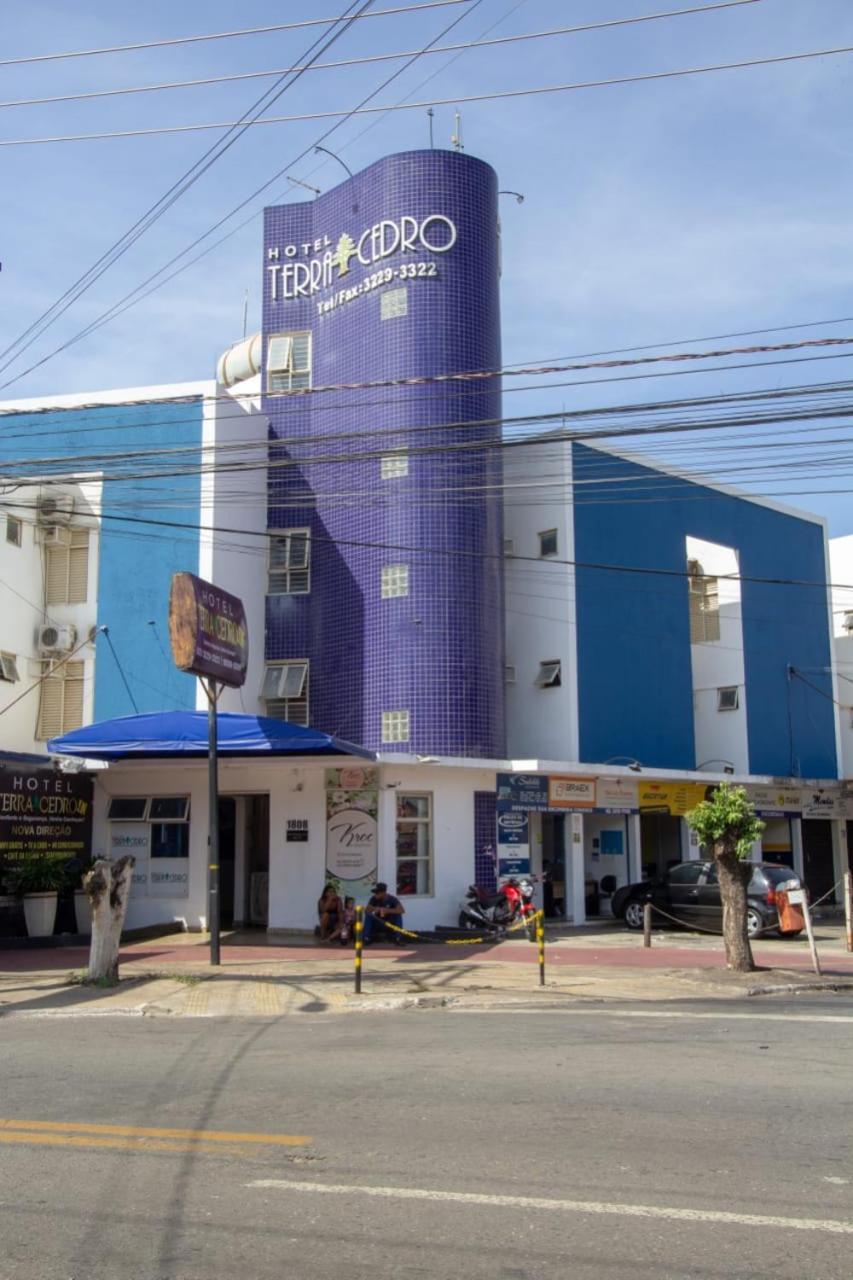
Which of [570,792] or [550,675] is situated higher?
[550,675]

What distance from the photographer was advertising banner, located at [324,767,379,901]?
77.5 feet

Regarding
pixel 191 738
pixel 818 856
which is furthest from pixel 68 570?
pixel 818 856

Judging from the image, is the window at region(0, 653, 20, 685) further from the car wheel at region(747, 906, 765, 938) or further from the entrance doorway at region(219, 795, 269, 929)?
the car wheel at region(747, 906, 765, 938)

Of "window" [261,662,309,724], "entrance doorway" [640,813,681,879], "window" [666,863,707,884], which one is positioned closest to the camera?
"window" [666,863,707,884]

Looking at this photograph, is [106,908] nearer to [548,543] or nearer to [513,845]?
[513,845]

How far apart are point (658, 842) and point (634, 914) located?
794 centimetres

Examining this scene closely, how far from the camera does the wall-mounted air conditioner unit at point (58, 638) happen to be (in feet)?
88.6

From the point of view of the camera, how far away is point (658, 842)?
3459 cm

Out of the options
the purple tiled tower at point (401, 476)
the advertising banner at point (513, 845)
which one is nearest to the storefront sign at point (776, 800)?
the advertising banner at point (513, 845)

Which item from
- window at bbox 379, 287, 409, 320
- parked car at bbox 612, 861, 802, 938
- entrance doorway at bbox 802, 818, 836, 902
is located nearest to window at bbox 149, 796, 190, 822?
parked car at bbox 612, 861, 802, 938

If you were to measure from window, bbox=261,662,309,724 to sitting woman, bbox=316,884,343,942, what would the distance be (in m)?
6.20

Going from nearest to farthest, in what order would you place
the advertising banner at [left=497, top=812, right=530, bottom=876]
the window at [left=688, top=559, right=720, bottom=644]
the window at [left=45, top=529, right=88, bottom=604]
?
the advertising banner at [left=497, top=812, right=530, bottom=876]
the window at [left=45, top=529, right=88, bottom=604]
the window at [left=688, top=559, right=720, bottom=644]

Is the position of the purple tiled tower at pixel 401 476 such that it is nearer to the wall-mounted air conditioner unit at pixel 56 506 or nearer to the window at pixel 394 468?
the window at pixel 394 468

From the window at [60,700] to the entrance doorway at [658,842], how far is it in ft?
51.1
